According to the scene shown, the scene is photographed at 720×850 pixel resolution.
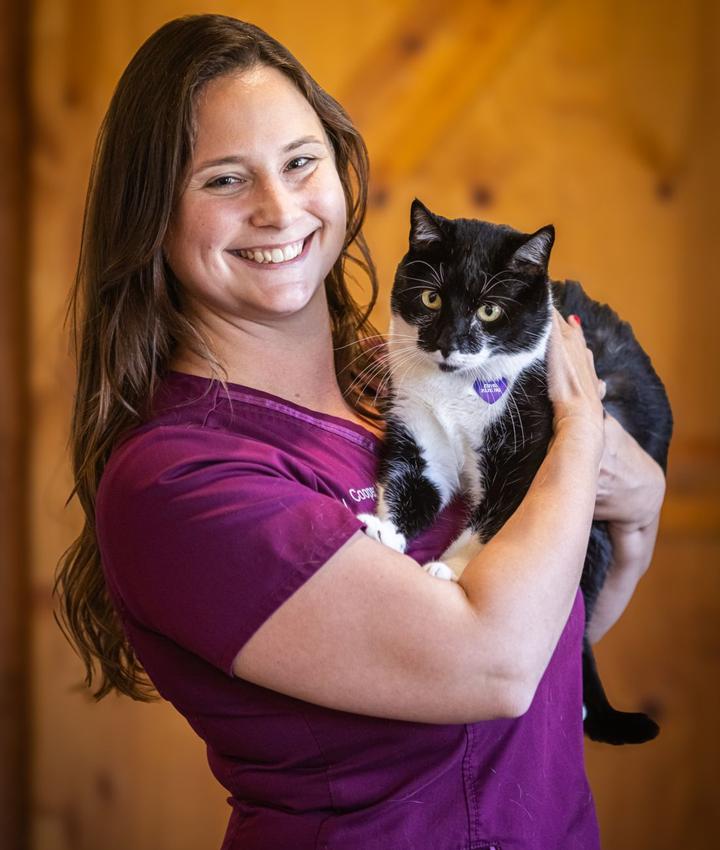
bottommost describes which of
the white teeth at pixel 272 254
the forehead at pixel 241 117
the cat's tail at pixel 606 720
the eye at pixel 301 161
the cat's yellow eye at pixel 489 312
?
the cat's tail at pixel 606 720

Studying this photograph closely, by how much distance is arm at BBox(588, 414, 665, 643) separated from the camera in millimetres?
1431

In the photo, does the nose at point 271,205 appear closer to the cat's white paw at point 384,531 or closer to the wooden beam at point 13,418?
the cat's white paw at point 384,531

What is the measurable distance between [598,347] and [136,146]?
76 centimetres

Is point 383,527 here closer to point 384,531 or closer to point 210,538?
point 384,531

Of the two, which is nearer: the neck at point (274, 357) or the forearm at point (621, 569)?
the neck at point (274, 357)

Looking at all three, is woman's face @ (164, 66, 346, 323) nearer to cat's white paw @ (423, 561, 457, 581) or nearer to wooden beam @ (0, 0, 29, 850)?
cat's white paw @ (423, 561, 457, 581)

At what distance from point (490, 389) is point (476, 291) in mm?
136

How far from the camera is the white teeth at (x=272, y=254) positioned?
1.28 metres

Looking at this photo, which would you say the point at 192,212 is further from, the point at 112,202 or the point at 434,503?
the point at 434,503

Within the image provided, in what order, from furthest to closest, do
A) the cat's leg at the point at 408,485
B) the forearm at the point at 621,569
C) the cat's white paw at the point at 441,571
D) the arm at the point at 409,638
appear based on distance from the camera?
the forearm at the point at 621,569 → the cat's leg at the point at 408,485 → the cat's white paw at the point at 441,571 → the arm at the point at 409,638

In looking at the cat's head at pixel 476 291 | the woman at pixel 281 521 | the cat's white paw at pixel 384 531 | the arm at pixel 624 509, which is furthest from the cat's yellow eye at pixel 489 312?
the cat's white paw at pixel 384 531

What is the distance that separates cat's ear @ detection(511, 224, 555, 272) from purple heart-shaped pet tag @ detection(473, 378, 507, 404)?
0.17 metres

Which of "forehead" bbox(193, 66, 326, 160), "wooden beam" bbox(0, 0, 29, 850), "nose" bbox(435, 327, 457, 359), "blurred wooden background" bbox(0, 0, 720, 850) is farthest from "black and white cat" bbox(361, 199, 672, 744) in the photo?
"wooden beam" bbox(0, 0, 29, 850)

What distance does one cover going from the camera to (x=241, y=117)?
48.4 inches
